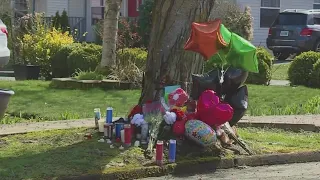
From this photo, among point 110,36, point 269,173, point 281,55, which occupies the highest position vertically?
point 110,36

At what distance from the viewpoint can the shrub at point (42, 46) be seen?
1877 centimetres

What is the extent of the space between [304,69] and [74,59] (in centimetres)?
572

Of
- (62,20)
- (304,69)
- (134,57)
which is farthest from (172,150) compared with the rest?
(62,20)

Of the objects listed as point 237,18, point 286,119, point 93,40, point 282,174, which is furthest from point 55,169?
point 93,40

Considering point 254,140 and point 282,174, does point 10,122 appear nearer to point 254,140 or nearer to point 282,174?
point 254,140

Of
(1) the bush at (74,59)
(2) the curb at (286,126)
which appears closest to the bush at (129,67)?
(1) the bush at (74,59)

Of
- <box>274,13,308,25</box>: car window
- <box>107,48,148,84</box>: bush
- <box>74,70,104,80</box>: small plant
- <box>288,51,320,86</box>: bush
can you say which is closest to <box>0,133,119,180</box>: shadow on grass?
<box>107,48,148,84</box>: bush

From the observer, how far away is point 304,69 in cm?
1656

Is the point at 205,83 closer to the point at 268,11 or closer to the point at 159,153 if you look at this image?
the point at 159,153

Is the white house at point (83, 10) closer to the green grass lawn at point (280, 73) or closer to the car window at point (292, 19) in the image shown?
the car window at point (292, 19)

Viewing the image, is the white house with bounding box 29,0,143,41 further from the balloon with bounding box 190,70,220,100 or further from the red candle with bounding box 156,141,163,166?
the red candle with bounding box 156,141,163,166

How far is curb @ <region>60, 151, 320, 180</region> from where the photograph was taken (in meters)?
7.17

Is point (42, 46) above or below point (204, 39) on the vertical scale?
below

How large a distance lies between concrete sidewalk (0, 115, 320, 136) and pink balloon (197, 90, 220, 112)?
2.35 meters
